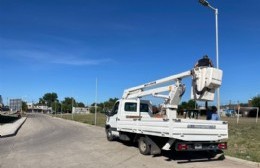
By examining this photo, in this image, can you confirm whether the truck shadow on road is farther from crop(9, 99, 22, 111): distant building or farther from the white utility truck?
crop(9, 99, 22, 111): distant building

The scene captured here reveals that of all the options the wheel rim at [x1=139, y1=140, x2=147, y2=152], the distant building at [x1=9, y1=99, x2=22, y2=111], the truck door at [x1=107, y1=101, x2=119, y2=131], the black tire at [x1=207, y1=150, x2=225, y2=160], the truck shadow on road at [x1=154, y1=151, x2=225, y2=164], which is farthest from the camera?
the distant building at [x1=9, y1=99, x2=22, y2=111]

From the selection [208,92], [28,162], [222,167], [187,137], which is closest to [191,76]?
[208,92]

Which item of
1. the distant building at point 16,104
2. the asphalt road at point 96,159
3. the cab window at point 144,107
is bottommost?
the asphalt road at point 96,159

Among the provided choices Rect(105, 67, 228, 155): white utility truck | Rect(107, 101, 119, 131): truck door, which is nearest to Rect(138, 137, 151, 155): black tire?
Rect(105, 67, 228, 155): white utility truck

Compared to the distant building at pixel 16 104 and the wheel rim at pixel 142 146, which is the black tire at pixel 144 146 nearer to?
the wheel rim at pixel 142 146

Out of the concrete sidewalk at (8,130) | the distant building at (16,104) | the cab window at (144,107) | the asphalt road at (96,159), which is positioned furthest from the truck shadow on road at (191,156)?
the distant building at (16,104)

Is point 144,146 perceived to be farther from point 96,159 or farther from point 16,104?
point 16,104

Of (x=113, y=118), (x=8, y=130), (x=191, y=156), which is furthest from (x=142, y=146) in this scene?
(x=8, y=130)

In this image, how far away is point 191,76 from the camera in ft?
44.7

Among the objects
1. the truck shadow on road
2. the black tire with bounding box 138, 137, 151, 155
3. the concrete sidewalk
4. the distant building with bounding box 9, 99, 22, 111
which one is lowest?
the truck shadow on road

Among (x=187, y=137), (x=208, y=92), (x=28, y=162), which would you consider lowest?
(x=28, y=162)

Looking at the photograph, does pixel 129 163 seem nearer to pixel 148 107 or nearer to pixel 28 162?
pixel 28 162

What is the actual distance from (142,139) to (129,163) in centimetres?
220

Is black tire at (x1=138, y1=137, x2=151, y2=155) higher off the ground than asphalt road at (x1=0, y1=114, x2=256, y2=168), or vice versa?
black tire at (x1=138, y1=137, x2=151, y2=155)
